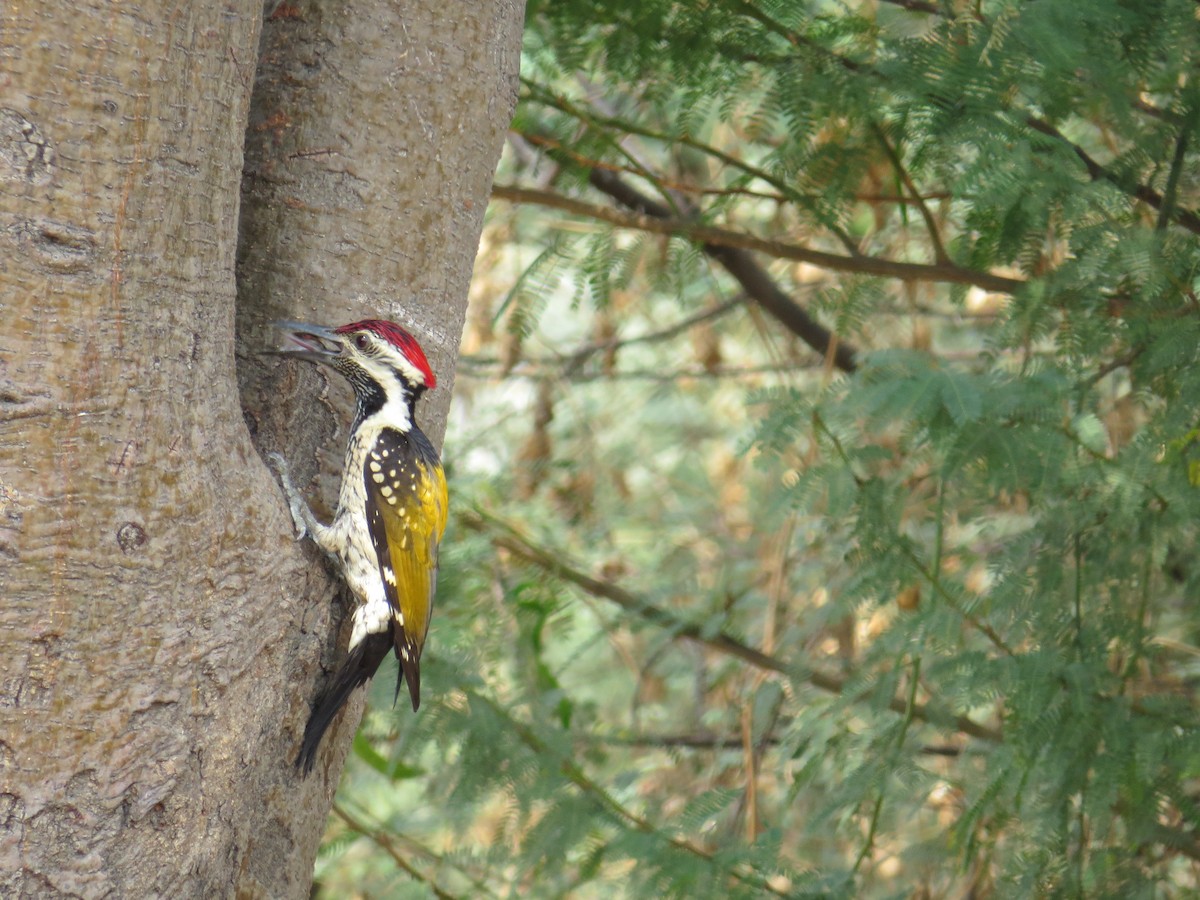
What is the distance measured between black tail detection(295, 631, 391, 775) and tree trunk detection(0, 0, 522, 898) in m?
0.03

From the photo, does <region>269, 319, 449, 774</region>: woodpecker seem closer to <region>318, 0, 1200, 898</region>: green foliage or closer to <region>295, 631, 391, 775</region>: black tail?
<region>295, 631, 391, 775</region>: black tail

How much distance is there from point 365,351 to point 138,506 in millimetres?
745

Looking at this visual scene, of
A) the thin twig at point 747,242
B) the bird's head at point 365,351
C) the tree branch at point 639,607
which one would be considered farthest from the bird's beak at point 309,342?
the tree branch at point 639,607

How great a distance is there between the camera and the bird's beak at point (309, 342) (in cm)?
235

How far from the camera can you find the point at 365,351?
2.46 m

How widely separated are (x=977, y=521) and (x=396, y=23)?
285 cm

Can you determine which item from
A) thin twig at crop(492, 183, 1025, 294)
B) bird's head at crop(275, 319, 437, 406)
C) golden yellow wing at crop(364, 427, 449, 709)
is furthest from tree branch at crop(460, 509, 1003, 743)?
bird's head at crop(275, 319, 437, 406)

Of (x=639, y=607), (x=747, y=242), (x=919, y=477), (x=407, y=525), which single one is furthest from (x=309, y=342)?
(x=639, y=607)

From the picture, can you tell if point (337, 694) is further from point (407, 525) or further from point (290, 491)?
point (407, 525)

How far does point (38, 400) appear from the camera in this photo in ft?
5.61

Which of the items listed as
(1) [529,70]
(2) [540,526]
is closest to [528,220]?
(2) [540,526]

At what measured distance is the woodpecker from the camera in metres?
2.28

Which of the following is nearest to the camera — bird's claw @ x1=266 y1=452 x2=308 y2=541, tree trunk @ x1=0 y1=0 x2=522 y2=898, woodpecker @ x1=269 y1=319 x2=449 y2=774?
tree trunk @ x1=0 y1=0 x2=522 y2=898

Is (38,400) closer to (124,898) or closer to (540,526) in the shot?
(124,898)
